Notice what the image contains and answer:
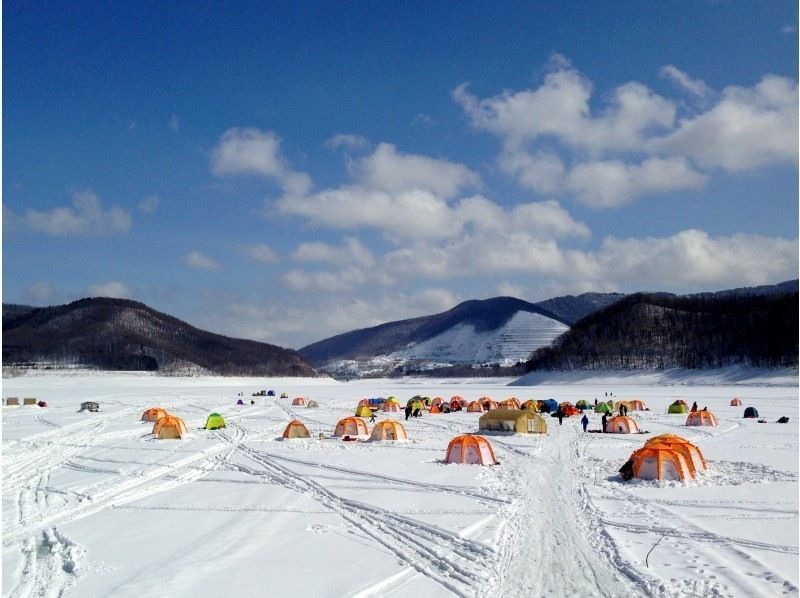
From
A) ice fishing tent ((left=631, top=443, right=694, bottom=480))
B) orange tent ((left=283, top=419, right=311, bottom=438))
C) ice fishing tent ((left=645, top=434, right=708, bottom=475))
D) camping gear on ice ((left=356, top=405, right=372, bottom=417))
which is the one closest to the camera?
ice fishing tent ((left=631, top=443, right=694, bottom=480))

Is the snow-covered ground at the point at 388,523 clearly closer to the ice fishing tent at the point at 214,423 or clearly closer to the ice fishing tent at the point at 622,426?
the ice fishing tent at the point at 622,426

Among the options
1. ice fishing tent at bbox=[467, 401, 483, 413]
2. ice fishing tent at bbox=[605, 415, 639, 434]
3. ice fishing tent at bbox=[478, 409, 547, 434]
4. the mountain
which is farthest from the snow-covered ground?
the mountain

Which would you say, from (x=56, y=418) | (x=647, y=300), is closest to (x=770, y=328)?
(x=647, y=300)

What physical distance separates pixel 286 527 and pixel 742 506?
9783mm

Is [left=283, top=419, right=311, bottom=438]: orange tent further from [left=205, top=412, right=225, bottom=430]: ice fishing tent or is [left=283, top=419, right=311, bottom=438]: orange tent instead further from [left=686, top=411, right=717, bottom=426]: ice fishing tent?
[left=686, top=411, right=717, bottom=426]: ice fishing tent

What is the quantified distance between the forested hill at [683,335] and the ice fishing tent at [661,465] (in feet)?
259

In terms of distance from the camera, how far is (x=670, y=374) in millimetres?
96438

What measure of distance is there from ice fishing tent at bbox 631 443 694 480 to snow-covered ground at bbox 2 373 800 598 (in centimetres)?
40

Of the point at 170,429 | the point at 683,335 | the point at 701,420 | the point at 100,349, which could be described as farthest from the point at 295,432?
the point at 100,349

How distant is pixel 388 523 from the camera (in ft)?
42.5

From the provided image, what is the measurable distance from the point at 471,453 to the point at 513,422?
459 inches

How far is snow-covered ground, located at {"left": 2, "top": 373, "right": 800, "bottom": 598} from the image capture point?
30.9ft

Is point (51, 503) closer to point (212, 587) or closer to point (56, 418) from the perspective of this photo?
point (212, 587)

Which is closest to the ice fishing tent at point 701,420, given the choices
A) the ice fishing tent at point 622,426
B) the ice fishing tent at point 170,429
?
the ice fishing tent at point 622,426
